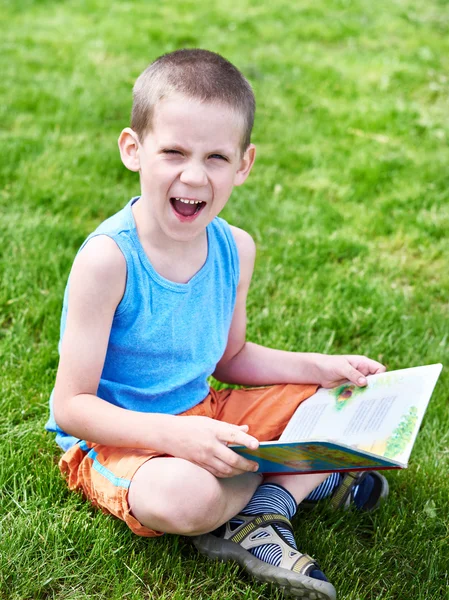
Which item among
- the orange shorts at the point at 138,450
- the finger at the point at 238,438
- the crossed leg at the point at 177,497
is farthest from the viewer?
the orange shorts at the point at 138,450

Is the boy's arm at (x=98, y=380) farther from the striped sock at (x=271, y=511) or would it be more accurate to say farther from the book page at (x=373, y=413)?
the book page at (x=373, y=413)

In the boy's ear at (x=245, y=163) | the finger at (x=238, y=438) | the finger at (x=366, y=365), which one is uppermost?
the boy's ear at (x=245, y=163)

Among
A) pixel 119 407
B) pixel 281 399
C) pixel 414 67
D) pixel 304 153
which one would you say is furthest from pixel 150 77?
pixel 414 67

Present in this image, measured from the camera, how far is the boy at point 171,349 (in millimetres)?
1904

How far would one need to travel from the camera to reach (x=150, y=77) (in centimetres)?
201

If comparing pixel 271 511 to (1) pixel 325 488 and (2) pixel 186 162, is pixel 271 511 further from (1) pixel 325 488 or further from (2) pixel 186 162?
(2) pixel 186 162

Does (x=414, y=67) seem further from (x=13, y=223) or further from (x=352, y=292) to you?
(x=13, y=223)

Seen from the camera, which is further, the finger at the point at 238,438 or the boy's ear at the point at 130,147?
the boy's ear at the point at 130,147

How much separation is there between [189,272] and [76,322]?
1.22ft

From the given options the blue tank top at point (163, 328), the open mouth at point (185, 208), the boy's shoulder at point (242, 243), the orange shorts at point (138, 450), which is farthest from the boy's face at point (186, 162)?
the orange shorts at point (138, 450)

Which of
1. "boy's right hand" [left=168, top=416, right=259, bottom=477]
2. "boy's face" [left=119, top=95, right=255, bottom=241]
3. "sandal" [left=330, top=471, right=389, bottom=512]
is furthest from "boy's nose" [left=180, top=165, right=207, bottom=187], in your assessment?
"sandal" [left=330, top=471, right=389, bottom=512]

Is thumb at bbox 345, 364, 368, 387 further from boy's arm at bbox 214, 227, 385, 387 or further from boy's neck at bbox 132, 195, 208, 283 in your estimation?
boy's neck at bbox 132, 195, 208, 283

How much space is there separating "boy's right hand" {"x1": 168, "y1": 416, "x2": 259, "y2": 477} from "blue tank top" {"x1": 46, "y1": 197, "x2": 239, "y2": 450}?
0.24 meters

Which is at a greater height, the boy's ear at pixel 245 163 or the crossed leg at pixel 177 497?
the boy's ear at pixel 245 163
